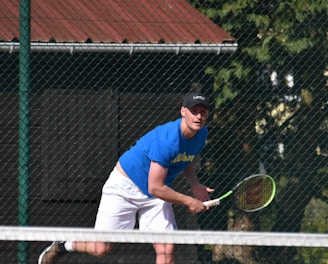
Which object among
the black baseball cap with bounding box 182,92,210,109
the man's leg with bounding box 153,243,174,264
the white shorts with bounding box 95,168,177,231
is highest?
the black baseball cap with bounding box 182,92,210,109

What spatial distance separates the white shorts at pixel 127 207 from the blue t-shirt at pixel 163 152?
0.06m

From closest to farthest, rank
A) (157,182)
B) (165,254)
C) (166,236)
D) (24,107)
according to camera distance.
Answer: (166,236) → (157,182) → (165,254) → (24,107)

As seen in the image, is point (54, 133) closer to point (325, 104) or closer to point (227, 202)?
point (227, 202)

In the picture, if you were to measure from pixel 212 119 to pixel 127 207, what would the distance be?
7.37 feet

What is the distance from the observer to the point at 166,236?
5.40 metres

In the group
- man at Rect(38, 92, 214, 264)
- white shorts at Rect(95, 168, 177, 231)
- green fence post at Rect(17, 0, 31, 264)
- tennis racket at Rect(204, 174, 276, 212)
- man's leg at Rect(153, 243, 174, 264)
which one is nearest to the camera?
man at Rect(38, 92, 214, 264)

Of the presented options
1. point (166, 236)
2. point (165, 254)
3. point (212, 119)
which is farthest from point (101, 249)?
point (212, 119)

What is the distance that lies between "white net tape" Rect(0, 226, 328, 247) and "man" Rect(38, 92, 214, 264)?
442 mm

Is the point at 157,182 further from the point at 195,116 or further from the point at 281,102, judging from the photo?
the point at 281,102

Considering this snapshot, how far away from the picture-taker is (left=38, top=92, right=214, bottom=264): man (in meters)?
5.82

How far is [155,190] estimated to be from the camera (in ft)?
19.0

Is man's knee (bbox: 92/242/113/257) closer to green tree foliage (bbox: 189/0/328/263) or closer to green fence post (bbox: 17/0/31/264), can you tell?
green fence post (bbox: 17/0/31/264)

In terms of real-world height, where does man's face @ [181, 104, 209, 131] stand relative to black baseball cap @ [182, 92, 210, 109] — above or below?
below

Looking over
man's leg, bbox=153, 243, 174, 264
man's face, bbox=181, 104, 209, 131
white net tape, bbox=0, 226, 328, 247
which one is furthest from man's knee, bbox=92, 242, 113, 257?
man's face, bbox=181, 104, 209, 131
